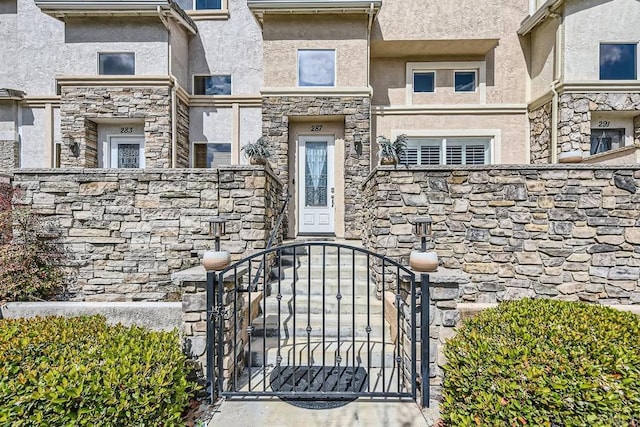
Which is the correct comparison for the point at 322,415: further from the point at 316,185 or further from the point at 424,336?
the point at 316,185

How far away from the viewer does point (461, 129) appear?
26.7 ft

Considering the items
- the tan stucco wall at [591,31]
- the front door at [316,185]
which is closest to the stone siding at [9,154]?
the front door at [316,185]

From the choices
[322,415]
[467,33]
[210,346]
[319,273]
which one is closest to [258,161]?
[319,273]

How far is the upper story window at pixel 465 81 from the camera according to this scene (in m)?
8.47

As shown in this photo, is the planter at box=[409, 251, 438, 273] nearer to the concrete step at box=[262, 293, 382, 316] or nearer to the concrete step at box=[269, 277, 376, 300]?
the concrete step at box=[262, 293, 382, 316]

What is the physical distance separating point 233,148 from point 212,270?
6078mm

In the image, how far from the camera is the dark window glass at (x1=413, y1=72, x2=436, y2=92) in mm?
8555

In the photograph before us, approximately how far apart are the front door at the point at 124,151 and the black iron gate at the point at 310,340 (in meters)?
5.45

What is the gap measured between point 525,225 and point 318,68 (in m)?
5.64

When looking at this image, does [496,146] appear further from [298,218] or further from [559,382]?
[559,382]

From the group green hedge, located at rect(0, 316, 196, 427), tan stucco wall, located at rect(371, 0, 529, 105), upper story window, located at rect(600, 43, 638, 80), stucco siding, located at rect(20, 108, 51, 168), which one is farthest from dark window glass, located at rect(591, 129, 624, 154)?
stucco siding, located at rect(20, 108, 51, 168)

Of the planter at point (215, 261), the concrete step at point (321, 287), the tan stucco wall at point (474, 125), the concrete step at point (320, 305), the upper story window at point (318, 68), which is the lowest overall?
the concrete step at point (320, 305)

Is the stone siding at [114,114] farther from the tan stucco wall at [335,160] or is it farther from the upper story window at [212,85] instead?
the tan stucco wall at [335,160]

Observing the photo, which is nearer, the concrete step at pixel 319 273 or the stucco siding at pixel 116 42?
the concrete step at pixel 319 273
